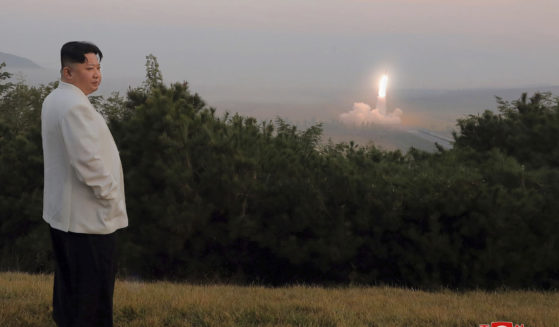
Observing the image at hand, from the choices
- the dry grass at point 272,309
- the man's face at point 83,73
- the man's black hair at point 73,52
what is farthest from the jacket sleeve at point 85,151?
the dry grass at point 272,309

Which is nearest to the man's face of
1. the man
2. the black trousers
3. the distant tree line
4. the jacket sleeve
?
the man

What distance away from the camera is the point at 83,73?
3.42m

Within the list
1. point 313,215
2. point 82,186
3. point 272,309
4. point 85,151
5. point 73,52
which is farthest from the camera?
point 313,215

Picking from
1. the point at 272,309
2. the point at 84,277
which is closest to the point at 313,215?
the point at 272,309

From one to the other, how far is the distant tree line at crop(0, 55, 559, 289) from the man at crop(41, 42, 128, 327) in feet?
15.1

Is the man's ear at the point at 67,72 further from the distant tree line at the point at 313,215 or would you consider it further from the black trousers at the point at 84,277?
the distant tree line at the point at 313,215

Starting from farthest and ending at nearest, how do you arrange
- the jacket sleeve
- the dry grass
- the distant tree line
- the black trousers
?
Answer: the distant tree line < the dry grass < the black trousers < the jacket sleeve

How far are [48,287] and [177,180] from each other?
2925mm

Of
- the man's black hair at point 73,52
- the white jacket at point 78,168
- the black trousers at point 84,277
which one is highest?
the man's black hair at point 73,52

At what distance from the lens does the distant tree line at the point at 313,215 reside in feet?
25.8

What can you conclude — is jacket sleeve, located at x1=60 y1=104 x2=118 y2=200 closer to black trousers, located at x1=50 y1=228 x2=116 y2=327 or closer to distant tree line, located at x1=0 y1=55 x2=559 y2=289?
black trousers, located at x1=50 y1=228 x2=116 y2=327

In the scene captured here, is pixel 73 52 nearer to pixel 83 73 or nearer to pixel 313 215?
pixel 83 73

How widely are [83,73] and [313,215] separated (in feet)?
16.5

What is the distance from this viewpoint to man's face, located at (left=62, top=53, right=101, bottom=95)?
3.41 metres
